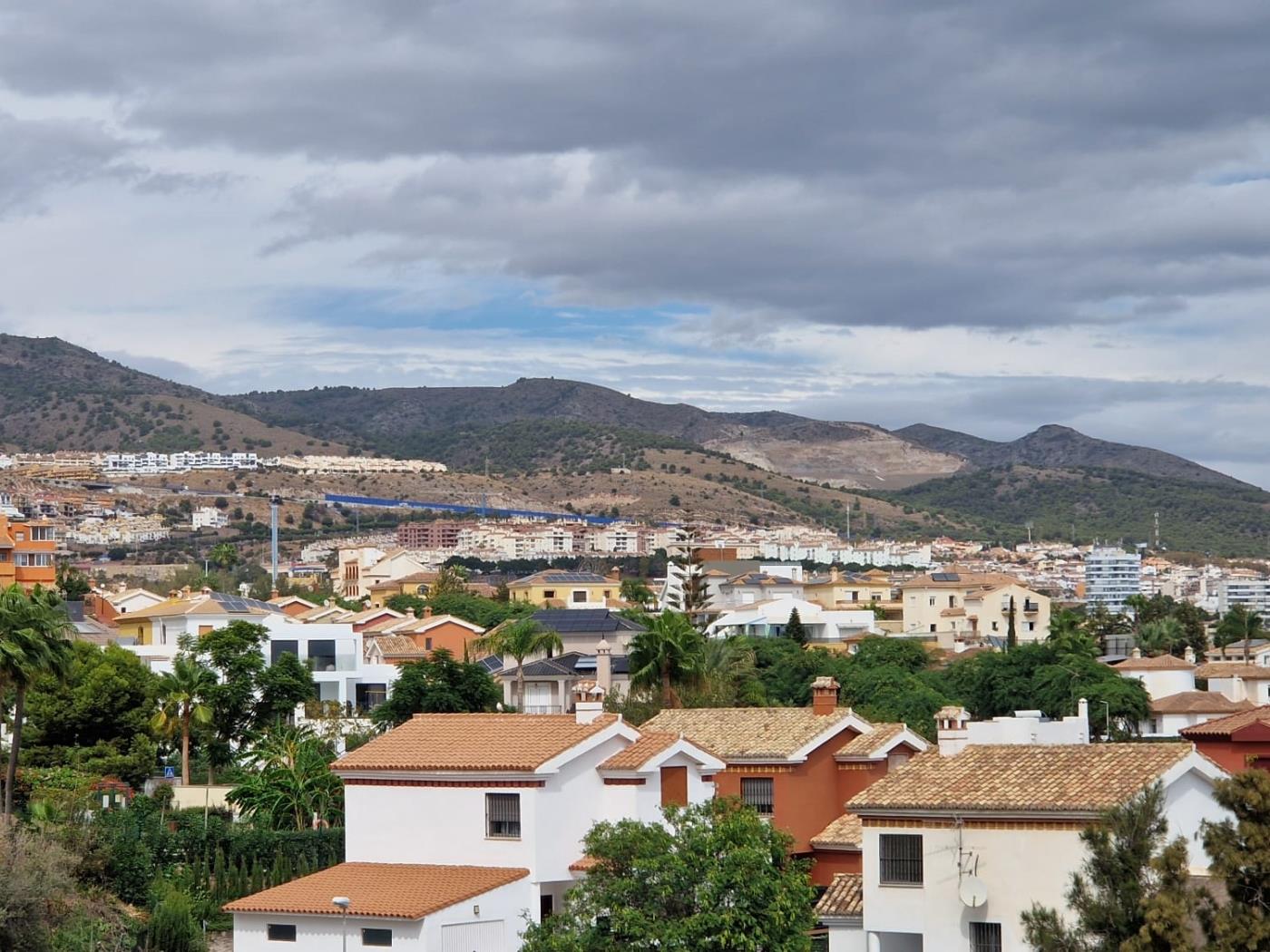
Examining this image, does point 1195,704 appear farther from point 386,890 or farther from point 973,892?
point 973,892

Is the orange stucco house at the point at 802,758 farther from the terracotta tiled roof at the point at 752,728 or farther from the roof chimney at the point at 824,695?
the roof chimney at the point at 824,695

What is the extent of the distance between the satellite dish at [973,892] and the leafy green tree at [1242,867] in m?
6.22

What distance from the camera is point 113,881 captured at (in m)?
49.1

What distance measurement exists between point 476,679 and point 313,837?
2218cm

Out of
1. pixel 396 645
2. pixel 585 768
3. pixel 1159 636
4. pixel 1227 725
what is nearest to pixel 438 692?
pixel 585 768

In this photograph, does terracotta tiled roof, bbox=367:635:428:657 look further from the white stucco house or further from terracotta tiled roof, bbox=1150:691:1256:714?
terracotta tiled roof, bbox=1150:691:1256:714

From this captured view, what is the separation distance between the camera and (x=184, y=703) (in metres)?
69.6

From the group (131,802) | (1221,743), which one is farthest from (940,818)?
(131,802)

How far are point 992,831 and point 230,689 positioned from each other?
138ft

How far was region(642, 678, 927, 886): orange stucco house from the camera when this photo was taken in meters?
51.2

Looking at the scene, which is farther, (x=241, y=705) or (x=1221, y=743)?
(x=241, y=705)

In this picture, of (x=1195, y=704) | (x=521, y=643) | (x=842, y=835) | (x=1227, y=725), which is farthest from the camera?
(x=1195, y=704)

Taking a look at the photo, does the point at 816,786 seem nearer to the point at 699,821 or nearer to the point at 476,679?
the point at 699,821

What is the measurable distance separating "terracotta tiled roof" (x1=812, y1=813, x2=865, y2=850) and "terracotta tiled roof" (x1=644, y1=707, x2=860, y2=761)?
3.12 meters
